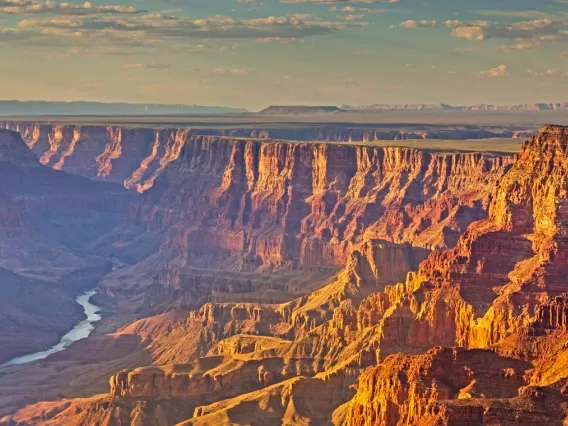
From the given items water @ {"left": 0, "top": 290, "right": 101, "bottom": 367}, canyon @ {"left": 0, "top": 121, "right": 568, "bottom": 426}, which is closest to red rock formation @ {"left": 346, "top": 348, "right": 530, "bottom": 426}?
canyon @ {"left": 0, "top": 121, "right": 568, "bottom": 426}

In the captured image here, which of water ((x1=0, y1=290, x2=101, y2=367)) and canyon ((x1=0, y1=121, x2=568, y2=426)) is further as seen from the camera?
water ((x1=0, y1=290, x2=101, y2=367))

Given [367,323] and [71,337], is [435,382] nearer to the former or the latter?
[367,323]

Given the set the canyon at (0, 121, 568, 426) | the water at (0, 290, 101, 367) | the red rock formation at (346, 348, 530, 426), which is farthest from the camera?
the water at (0, 290, 101, 367)

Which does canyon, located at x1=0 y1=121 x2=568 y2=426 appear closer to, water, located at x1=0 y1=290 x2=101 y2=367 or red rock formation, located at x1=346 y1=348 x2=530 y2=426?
red rock formation, located at x1=346 y1=348 x2=530 y2=426

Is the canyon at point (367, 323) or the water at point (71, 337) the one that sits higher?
the canyon at point (367, 323)

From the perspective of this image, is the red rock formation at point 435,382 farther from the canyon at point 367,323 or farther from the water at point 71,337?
the water at point 71,337

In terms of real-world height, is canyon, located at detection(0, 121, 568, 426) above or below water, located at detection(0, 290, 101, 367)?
above

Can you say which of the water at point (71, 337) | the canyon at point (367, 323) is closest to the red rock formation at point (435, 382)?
the canyon at point (367, 323)

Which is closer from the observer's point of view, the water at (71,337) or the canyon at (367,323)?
the canyon at (367,323)

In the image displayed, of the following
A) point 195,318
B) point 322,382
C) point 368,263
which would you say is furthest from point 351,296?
point 322,382

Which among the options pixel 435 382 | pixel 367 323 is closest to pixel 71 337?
pixel 367 323

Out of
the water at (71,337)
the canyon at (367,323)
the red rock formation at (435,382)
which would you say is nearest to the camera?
the red rock formation at (435,382)
